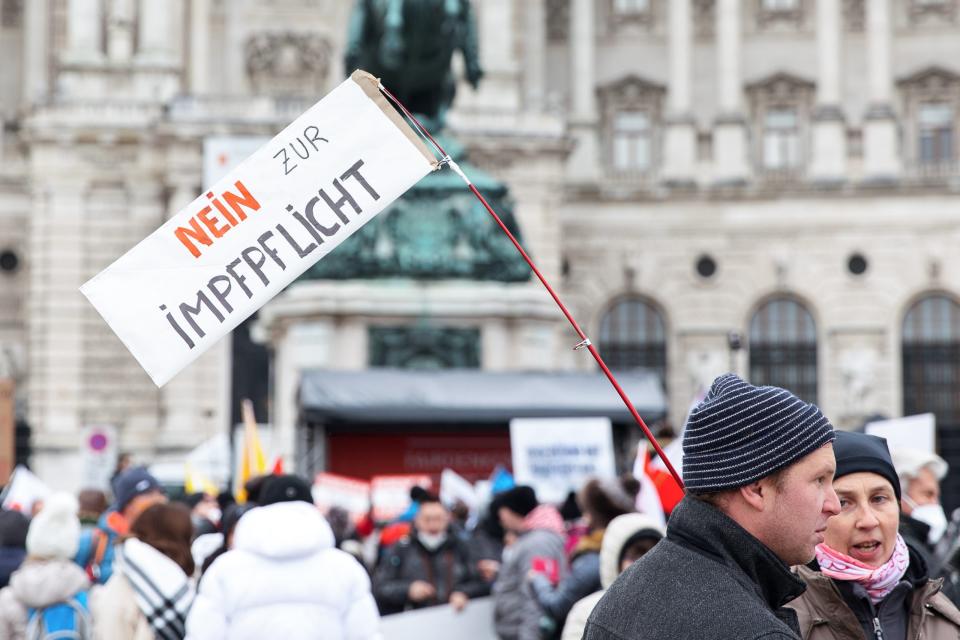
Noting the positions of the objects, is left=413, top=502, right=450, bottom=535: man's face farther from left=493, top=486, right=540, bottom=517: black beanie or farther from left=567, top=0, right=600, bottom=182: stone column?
left=567, top=0, right=600, bottom=182: stone column

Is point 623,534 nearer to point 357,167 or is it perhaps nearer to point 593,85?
point 357,167

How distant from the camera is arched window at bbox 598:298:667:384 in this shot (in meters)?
44.5

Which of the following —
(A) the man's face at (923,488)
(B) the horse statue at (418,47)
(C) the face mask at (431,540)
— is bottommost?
(C) the face mask at (431,540)

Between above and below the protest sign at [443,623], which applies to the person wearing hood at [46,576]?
above

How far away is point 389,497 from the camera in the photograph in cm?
1522

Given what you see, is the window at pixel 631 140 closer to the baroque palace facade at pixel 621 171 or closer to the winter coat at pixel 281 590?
the baroque palace facade at pixel 621 171

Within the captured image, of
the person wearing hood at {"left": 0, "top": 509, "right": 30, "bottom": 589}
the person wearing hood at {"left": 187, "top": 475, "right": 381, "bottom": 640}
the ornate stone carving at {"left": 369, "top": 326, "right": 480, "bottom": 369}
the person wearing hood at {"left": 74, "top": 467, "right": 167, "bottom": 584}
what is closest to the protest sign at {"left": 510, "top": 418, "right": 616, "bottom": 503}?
the person wearing hood at {"left": 74, "top": 467, "right": 167, "bottom": 584}

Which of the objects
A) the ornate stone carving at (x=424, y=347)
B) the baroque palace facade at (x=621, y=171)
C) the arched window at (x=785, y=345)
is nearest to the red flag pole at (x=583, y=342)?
the ornate stone carving at (x=424, y=347)

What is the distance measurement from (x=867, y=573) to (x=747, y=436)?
127cm

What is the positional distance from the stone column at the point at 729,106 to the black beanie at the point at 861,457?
4011cm

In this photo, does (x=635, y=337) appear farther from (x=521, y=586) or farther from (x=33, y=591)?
(x=33, y=591)

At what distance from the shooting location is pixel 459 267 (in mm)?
18344

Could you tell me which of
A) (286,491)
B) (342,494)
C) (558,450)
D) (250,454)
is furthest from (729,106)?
(286,491)

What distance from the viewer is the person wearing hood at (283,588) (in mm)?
6023
